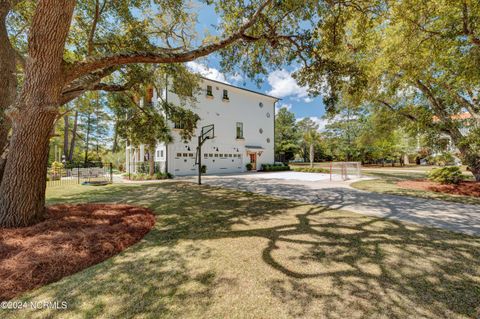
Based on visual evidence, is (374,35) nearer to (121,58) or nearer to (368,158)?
(121,58)

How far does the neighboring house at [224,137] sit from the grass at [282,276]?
13051 millimetres

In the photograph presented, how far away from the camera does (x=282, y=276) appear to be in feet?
8.56

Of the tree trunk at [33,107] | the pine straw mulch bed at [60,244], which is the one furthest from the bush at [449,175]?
the tree trunk at [33,107]

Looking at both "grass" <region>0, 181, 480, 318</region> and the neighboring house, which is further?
the neighboring house

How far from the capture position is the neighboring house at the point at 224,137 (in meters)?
16.6

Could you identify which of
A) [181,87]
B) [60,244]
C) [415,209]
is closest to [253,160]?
[181,87]

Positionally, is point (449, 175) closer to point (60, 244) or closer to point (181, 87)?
point (181, 87)

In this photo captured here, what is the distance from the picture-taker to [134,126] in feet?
33.2

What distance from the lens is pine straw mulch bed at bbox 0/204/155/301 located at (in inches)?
99.4

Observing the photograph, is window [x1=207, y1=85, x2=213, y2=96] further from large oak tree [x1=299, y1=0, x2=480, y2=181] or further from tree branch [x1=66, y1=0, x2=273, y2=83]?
tree branch [x1=66, y1=0, x2=273, y2=83]

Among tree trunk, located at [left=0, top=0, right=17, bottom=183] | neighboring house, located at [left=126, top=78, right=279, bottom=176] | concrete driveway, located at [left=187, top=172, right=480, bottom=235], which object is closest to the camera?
concrete driveway, located at [left=187, top=172, right=480, bottom=235]

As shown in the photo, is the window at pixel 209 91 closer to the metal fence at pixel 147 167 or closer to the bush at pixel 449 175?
the metal fence at pixel 147 167

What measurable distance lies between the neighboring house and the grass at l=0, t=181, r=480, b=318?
42.8 feet

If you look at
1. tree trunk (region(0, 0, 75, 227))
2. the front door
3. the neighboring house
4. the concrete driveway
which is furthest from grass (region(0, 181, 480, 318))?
the front door
